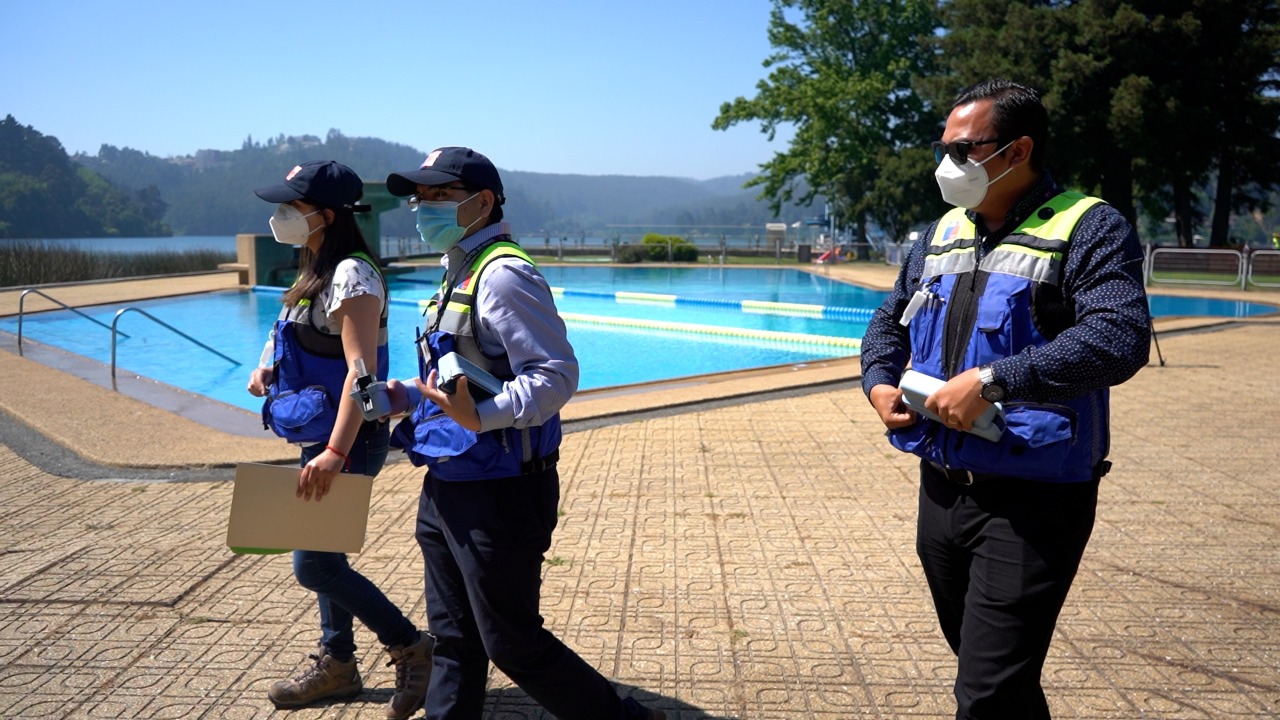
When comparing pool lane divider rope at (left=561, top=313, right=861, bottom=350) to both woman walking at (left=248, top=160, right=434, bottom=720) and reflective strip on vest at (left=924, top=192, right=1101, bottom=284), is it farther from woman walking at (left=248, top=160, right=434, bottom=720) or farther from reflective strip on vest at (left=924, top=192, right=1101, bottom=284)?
reflective strip on vest at (left=924, top=192, right=1101, bottom=284)

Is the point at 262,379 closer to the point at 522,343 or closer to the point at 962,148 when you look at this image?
the point at 522,343

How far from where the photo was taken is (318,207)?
3387 millimetres

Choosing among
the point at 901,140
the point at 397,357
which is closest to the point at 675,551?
the point at 397,357

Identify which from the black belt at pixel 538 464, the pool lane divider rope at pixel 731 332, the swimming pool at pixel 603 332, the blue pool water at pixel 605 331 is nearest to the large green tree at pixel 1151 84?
the blue pool water at pixel 605 331

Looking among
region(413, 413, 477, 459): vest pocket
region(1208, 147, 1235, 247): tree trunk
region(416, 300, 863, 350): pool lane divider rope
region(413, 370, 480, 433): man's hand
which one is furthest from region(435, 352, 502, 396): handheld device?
region(1208, 147, 1235, 247): tree trunk

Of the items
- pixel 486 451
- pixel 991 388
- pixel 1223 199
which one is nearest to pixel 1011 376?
pixel 991 388

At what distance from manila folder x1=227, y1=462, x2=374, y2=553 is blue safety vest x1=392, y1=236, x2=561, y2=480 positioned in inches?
15.3

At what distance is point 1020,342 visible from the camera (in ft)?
7.64

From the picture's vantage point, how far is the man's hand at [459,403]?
255cm

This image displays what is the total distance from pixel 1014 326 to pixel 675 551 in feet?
10.2

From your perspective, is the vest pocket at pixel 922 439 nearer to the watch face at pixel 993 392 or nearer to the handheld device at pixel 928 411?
the handheld device at pixel 928 411

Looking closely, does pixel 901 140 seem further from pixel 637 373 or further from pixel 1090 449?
pixel 1090 449

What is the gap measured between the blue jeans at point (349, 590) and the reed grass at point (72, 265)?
26.0 meters

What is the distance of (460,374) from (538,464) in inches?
15.9
